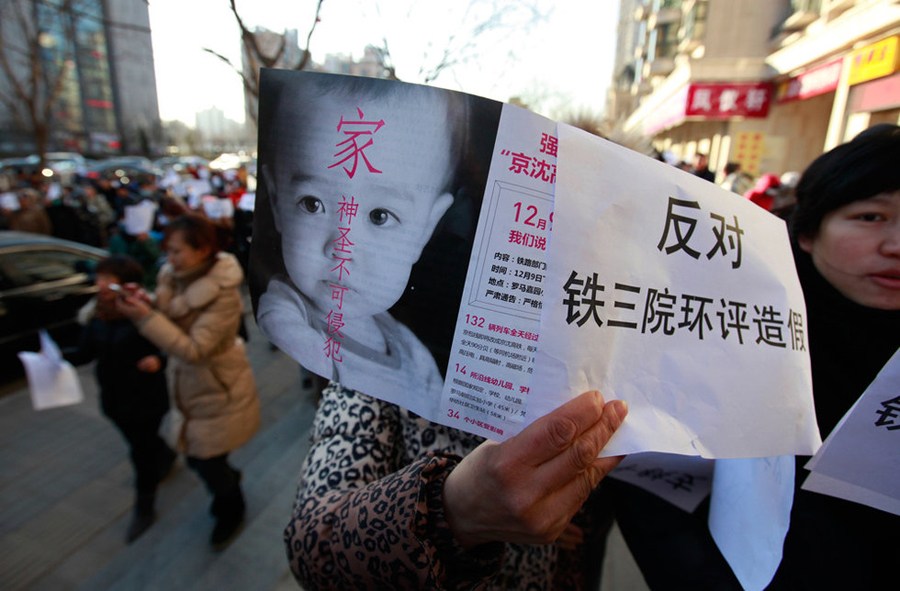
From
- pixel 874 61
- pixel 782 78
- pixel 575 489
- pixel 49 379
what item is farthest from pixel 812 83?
pixel 49 379

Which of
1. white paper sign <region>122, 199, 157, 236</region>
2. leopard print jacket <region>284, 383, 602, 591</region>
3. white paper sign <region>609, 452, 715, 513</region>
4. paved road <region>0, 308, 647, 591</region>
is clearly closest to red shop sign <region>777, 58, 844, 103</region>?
paved road <region>0, 308, 647, 591</region>

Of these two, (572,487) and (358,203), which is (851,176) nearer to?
(572,487)

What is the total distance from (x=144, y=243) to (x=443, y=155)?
602cm

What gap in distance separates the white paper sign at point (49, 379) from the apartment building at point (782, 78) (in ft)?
21.5

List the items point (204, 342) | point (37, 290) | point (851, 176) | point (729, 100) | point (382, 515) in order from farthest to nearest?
point (729, 100) < point (37, 290) < point (204, 342) < point (851, 176) < point (382, 515)

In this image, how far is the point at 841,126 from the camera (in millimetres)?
7719

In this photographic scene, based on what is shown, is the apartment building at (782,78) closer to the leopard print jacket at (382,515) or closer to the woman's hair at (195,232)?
the woman's hair at (195,232)

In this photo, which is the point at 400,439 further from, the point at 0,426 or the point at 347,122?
the point at 0,426

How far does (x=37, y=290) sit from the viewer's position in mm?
4520

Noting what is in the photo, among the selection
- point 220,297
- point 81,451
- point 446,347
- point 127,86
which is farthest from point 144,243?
point 127,86

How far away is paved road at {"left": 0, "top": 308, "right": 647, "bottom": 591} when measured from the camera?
96.3 inches

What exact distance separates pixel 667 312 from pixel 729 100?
14552 millimetres

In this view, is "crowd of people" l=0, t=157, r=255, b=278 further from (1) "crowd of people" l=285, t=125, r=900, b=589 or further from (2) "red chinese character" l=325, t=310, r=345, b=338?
(2) "red chinese character" l=325, t=310, r=345, b=338

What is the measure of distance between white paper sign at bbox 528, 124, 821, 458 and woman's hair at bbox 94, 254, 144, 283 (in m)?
2.79
